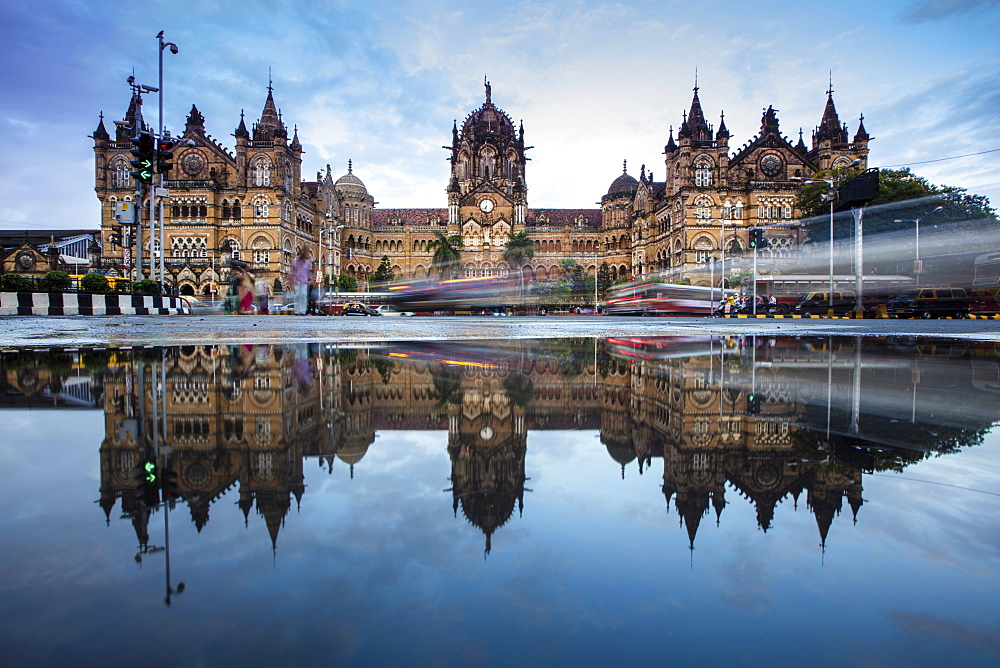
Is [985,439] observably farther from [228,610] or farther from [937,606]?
[228,610]

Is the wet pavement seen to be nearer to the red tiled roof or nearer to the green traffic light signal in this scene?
the green traffic light signal

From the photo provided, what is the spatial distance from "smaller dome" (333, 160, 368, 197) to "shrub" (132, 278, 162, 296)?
55.1 meters

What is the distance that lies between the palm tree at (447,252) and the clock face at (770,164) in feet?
104

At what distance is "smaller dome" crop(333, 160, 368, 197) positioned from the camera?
73.4 m

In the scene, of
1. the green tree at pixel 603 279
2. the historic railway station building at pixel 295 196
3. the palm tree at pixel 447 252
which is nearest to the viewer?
the historic railway station building at pixel 295 196

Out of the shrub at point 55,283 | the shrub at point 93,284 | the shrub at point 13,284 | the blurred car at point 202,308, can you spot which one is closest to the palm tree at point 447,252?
the blurred car at point 202,308

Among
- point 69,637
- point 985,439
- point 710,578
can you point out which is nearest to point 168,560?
point 69,637

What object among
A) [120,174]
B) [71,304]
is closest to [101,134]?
[120,174]

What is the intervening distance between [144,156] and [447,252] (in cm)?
5210

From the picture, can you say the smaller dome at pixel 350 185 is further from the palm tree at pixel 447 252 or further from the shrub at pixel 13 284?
the shrub at pixel 13 284

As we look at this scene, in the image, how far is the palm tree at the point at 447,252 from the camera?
65188 millimetres

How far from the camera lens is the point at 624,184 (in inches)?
2889

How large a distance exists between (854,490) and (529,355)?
12.8ft

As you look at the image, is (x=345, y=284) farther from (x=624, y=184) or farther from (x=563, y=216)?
(x=624, y=184)
